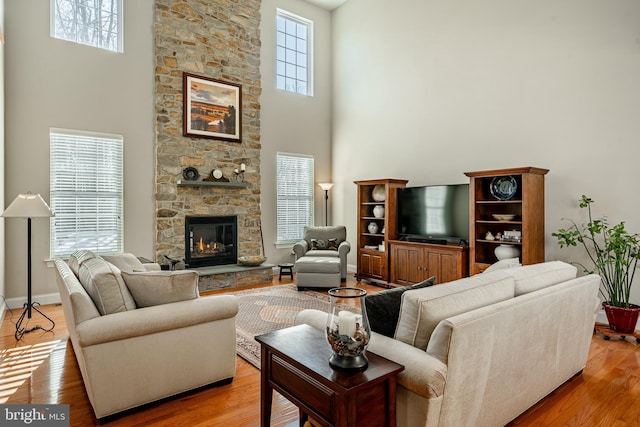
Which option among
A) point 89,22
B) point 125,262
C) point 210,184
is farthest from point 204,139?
point 125,262

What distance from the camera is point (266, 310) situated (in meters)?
4.59

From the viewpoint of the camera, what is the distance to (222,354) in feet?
→ 8.66

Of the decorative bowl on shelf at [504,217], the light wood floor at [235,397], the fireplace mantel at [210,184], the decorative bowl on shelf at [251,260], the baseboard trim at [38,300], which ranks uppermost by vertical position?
the fireplace mantel at [210,184]

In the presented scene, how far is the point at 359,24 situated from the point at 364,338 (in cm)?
694

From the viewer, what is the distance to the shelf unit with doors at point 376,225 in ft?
19.6

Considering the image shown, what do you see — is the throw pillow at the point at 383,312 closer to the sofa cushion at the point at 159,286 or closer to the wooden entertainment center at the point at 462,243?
the sofa cushion at the point at 159,286

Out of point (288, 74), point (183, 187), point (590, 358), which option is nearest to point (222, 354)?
point (590, 358)

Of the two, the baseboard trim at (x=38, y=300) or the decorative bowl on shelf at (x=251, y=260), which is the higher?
the decorative bowl on shelf at (x=251, y=260)

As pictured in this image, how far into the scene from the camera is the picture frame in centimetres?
594

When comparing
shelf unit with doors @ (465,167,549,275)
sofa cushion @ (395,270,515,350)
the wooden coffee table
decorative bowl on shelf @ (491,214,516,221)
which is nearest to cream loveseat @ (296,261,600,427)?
sofa cushion @ (395,270,515,350)

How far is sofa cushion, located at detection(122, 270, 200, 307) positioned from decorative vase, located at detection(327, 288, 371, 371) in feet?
4.32

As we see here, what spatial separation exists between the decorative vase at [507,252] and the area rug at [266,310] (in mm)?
2193

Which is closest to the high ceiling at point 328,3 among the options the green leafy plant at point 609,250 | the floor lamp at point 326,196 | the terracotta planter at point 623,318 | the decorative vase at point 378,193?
the floor lamp at point 326,196

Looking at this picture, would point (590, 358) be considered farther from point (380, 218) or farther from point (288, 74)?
point (288, 74)
